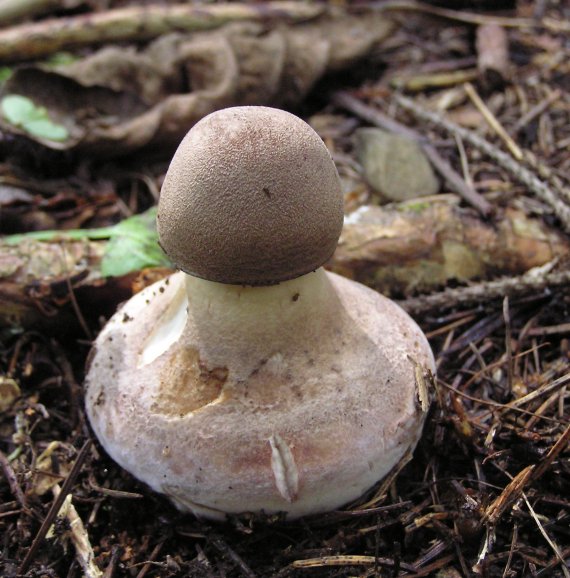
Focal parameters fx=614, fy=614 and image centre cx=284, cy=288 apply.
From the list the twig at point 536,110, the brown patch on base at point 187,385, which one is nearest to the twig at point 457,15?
the twig at point 536,110

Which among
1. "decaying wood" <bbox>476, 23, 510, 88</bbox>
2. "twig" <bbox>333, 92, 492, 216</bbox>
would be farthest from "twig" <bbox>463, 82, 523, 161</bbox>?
"twig" <bbox>333, 92, 492, 216</bbox>

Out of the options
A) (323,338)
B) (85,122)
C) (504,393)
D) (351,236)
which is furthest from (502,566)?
(85,122)

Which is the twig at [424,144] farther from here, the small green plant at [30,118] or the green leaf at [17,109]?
the green leaf at [17,109]

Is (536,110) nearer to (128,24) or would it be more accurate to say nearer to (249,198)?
(128,24)

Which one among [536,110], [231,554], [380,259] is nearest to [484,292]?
[380,259]

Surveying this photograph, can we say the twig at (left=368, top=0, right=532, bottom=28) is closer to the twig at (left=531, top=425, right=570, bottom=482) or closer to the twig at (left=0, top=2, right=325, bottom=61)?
the twig at (left=0, top=2, right=325, bottom=61)

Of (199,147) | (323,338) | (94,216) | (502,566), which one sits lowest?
(502,566)

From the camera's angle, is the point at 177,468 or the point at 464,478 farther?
the point at 464,478

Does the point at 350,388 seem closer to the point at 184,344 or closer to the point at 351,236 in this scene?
the point at 184,344
